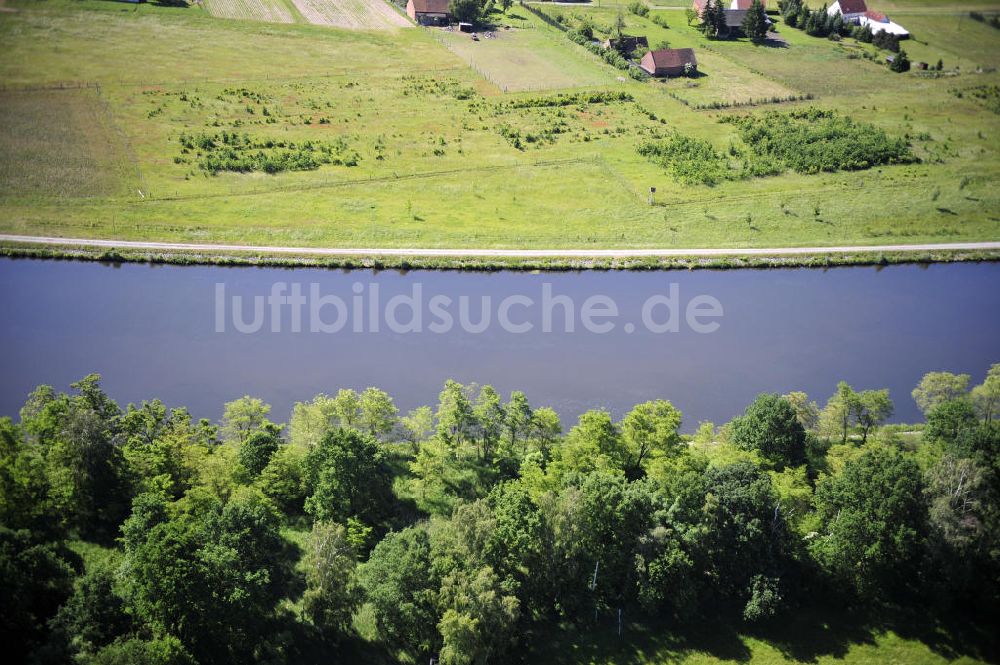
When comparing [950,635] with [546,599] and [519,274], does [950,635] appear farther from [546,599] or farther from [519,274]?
[519,274]

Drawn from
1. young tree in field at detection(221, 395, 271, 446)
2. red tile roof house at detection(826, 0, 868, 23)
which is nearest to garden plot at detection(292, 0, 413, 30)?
red tile roof house at detection(826, 0, 868, 23)

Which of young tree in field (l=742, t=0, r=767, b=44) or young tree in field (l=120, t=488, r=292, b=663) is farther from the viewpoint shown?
young tree in field (l=742, t=0, r=767, b=44)

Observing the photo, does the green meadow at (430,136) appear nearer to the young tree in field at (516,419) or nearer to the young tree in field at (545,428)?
the young tree in field at (516,419)

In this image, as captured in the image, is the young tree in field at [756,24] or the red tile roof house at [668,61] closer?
the red tile roof house at [668,61]

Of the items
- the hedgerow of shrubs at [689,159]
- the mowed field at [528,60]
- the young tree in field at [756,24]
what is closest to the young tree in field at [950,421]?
the hedgerow of shrubs at [689,159]

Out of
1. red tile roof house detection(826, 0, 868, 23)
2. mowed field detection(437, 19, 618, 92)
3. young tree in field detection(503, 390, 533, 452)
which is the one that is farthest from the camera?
red tile roof house detection(826, 0, 868, 23)

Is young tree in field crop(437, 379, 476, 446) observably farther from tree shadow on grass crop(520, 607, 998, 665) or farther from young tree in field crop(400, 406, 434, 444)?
tree shadow on grass crop(520, 607, 998, 665)
